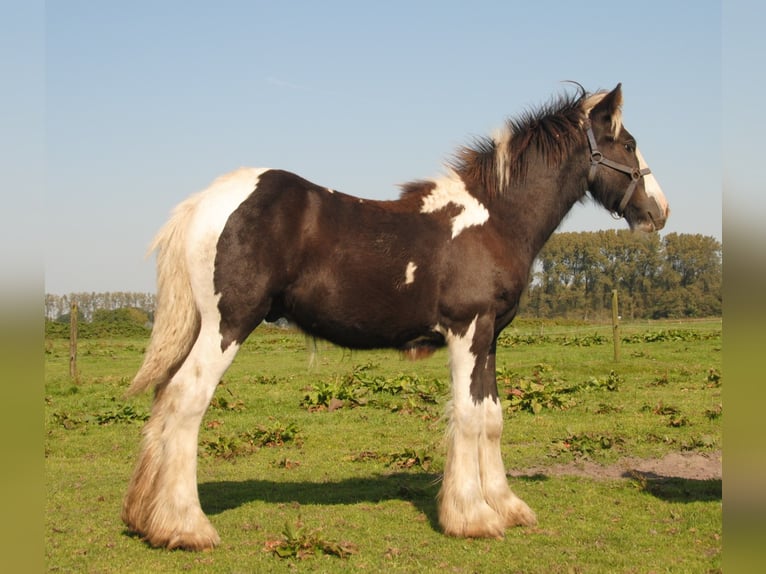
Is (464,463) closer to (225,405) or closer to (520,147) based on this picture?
(520,147)

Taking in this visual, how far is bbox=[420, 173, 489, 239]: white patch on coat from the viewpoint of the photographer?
6121mm

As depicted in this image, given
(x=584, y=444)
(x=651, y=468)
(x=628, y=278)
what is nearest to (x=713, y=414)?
(x=584, y=444)

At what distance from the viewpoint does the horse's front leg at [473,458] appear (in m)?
5.72

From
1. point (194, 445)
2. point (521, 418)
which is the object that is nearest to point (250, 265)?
point (194, 445)

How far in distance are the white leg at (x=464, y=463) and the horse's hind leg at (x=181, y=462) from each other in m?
1.90

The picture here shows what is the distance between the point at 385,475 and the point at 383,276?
3.06 metres

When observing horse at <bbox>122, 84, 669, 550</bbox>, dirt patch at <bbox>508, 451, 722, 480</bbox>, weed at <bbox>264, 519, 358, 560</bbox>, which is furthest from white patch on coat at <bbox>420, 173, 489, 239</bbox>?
dirt patch at <bbox>508, 451, 722, 480</bbox>

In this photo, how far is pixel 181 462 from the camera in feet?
17.6

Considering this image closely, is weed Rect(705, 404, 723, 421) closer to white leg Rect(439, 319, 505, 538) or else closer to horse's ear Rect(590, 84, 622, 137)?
horse's ear Rect(590, 84, 622, 137)

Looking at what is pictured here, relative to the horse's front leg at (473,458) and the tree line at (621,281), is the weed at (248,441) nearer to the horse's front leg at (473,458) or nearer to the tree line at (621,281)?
the horse's front leg at (473,458)

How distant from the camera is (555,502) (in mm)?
6645

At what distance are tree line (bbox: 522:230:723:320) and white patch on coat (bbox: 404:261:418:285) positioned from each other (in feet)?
107

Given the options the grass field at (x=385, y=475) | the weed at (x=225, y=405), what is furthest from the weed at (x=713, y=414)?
the weed at (x=225, y=405)

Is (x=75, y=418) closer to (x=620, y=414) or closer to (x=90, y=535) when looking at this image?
(x=90, y=535)
